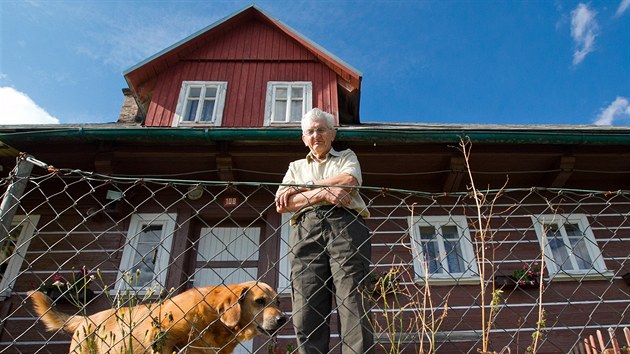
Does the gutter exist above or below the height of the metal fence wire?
above

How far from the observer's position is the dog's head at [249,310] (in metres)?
3.40

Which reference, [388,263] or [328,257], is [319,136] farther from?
[388,263]

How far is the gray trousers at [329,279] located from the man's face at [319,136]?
623 millimetres

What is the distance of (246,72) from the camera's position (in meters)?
9.11

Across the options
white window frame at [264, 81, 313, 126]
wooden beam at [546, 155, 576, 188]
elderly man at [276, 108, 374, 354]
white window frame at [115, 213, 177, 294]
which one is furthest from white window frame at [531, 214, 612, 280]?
white window frame at [115, 213, 177, 294]

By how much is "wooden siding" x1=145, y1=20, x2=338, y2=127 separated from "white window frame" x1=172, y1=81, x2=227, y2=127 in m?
0.09

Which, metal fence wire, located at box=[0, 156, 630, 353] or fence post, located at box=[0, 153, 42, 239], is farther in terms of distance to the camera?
metal fence wire, located at box=[0, 156, 630, 353]

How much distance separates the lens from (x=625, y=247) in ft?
23.8

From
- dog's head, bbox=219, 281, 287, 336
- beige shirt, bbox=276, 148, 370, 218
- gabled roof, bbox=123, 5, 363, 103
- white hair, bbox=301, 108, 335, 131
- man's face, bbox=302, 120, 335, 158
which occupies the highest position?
gabled roof, bbox=123, 5, 363, 103

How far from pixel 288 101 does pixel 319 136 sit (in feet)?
17.7

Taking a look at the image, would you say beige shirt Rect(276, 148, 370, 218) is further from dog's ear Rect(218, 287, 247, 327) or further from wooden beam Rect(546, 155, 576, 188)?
wooden beam Rect(546, 155, 576, 188)

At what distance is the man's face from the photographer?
3365 mm

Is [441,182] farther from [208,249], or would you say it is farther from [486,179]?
[208,249]

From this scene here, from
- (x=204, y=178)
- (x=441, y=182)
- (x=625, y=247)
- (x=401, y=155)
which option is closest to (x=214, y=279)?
(x=204, y=178)
